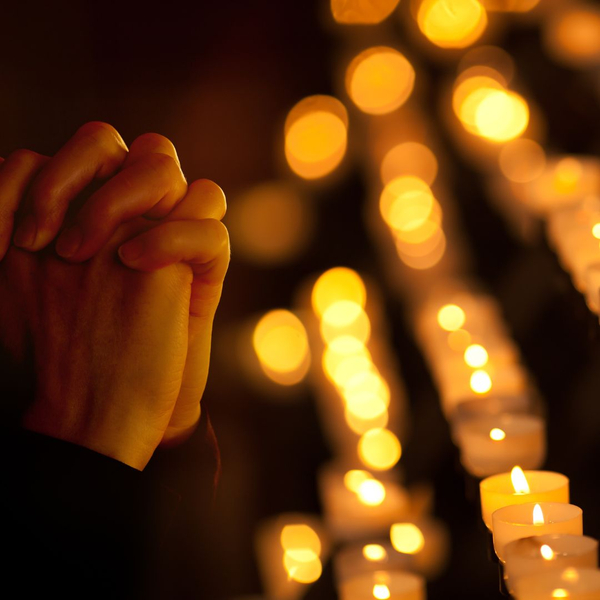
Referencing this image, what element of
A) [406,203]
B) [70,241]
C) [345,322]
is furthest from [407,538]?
[406,203]

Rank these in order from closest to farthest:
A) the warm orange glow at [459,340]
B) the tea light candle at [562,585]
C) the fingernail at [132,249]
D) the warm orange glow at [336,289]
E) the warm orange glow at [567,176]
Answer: the tea light candle at [562,585]
the fingernail at [132,249]
the warm orange glow at [459,340]
the warm orange glow at [567,176]
the warm orange glow at [336,289]

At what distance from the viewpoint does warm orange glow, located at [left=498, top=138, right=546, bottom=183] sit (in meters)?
2.03

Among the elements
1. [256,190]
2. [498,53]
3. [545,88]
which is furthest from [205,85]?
[498,53]

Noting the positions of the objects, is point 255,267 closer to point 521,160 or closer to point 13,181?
point 521,160

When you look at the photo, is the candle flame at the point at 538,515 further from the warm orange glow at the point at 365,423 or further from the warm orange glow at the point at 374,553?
the warm orange glow at the point at 365,423

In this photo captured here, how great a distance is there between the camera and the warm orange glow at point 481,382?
3.66 feet

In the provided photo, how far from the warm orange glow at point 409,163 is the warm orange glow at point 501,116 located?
16cm

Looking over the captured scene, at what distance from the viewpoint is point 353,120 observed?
9.25ft

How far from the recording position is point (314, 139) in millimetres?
2672

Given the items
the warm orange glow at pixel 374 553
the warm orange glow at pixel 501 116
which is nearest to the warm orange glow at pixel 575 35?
the warm orange glow at pixel 501 116

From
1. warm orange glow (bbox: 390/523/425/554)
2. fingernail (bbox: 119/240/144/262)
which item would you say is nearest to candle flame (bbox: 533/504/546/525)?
warm orange glow (bbox: 390/523/425/554)

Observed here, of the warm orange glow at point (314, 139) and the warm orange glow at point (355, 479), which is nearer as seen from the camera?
the warm orange glow at point (355, 479)

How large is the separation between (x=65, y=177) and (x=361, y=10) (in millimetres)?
2591

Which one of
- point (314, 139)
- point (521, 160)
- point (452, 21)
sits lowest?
point (521, 160)
